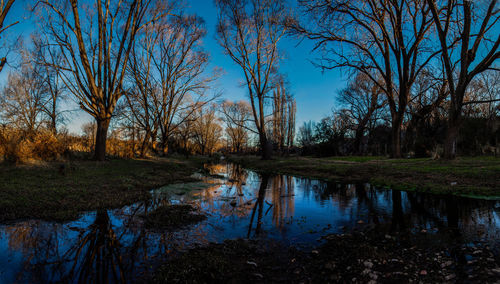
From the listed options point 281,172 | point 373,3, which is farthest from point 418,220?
point 373,3

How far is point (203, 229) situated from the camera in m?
4.14

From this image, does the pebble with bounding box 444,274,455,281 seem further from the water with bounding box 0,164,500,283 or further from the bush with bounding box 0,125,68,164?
the bush with bounding box 0,125,68,164

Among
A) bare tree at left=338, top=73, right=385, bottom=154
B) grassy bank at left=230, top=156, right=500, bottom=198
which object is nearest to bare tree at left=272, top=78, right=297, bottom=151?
bare tree at left=338, top=73, right=385, bottom=154

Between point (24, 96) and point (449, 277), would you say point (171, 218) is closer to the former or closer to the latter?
point (449, 277)

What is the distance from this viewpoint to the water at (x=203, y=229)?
109 inches

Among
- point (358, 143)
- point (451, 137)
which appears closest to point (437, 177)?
point (451, 137)

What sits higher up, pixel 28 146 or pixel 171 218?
pixel 28 146

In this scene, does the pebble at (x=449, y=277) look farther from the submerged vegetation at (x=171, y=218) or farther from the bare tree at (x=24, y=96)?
the bare tree at (x=24, y=96)

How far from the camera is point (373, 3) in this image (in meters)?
12.2

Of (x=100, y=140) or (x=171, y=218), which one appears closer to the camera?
(x=171, y=218)

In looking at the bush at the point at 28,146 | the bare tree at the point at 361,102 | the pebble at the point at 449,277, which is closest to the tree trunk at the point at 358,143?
the bare tree at the point at 361,102

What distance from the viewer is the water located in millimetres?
2766

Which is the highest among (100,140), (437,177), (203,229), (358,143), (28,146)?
(358,143)

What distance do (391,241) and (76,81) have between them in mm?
14802
